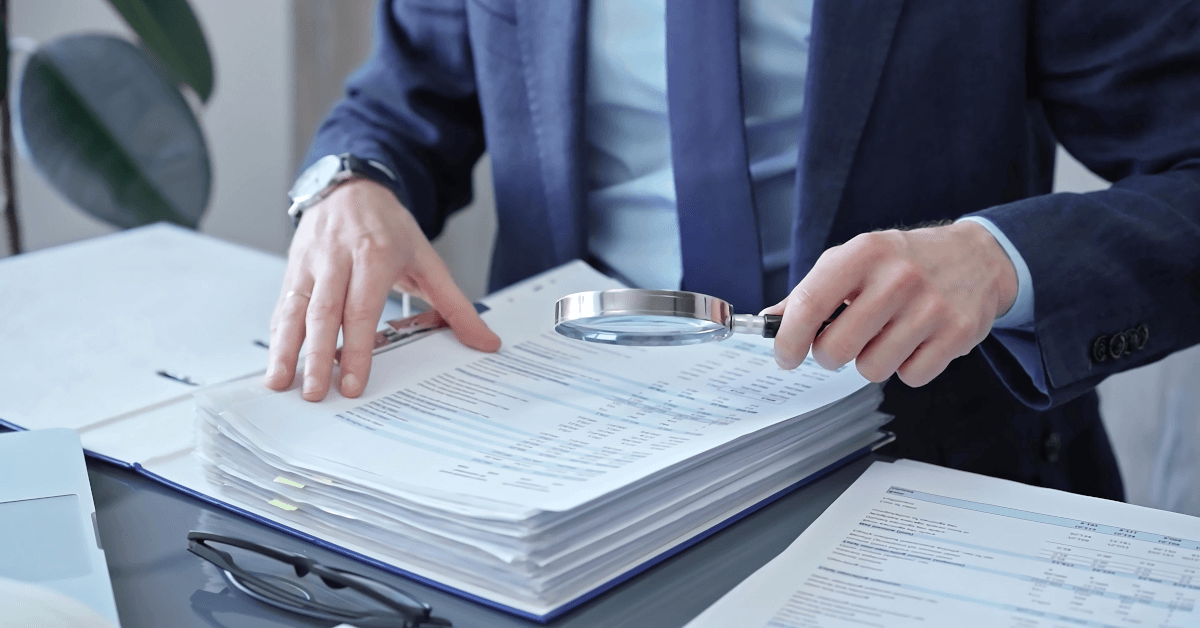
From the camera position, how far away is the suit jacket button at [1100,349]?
0.75 m

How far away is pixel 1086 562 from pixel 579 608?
0.92ft

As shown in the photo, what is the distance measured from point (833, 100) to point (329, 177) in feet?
1.56

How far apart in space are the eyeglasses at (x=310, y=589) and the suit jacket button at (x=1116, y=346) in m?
0.57

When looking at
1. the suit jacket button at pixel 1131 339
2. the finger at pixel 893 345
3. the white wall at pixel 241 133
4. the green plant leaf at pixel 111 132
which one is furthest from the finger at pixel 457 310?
the white wall at pixel 241 133

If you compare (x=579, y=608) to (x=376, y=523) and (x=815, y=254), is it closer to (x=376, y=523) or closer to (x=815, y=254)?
(x=376, y=523)

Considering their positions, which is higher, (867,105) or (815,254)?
(867,105)

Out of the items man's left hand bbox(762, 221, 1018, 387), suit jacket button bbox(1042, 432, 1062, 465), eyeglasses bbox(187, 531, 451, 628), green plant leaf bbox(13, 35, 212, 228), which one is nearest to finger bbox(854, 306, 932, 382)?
man's left hand bbox(762, 221, 1018, 387)

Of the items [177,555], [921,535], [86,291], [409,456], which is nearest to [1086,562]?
[921,535]

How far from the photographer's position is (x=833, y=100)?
2.89 ft

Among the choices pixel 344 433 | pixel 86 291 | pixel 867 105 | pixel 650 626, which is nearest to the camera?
pixel 650 626

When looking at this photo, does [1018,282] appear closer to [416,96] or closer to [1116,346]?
[1116,346]

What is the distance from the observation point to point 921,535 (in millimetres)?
572

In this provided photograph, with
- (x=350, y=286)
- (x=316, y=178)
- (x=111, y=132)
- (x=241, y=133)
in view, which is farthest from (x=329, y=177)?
(x=241, y=133)

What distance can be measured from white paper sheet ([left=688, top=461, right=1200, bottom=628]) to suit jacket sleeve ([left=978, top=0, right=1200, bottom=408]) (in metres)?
0.17
